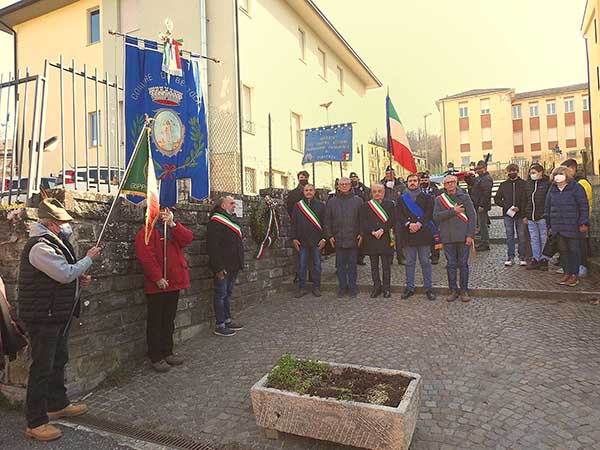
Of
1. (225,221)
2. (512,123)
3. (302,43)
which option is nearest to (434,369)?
(225,221)

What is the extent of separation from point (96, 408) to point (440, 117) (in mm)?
53116

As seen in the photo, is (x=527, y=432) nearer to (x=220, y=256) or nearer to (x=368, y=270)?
(x=220, y=256)

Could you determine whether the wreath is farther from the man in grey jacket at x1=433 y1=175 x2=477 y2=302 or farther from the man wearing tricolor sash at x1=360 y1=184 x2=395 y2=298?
the man in grey jacket at x1=433 y1=175 x2=477 y2=302

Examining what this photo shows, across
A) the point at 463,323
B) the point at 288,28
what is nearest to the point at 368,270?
the point at 463,323

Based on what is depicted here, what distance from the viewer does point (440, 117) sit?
52.4 m

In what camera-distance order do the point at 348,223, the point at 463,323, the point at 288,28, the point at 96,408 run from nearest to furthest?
the point at 96,408 → the point at 463,323 → the point at 348,223 → the point at 288,28

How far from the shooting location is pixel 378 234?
7422 millimetres

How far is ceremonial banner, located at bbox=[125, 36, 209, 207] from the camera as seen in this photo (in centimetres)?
607

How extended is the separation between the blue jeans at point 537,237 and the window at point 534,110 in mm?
48682

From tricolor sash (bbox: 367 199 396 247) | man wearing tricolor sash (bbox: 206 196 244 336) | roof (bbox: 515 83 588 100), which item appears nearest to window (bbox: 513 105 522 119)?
roof (bbox: 515 83 588 100)

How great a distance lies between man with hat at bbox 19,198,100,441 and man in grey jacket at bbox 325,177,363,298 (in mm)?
4470

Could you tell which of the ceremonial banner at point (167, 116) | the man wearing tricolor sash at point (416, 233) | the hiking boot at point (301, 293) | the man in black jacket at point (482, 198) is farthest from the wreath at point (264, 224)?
the man in black jacket at point (482, 198)

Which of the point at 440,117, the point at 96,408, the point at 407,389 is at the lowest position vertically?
the point at 96,408

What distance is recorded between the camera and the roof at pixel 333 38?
20.6 meters
